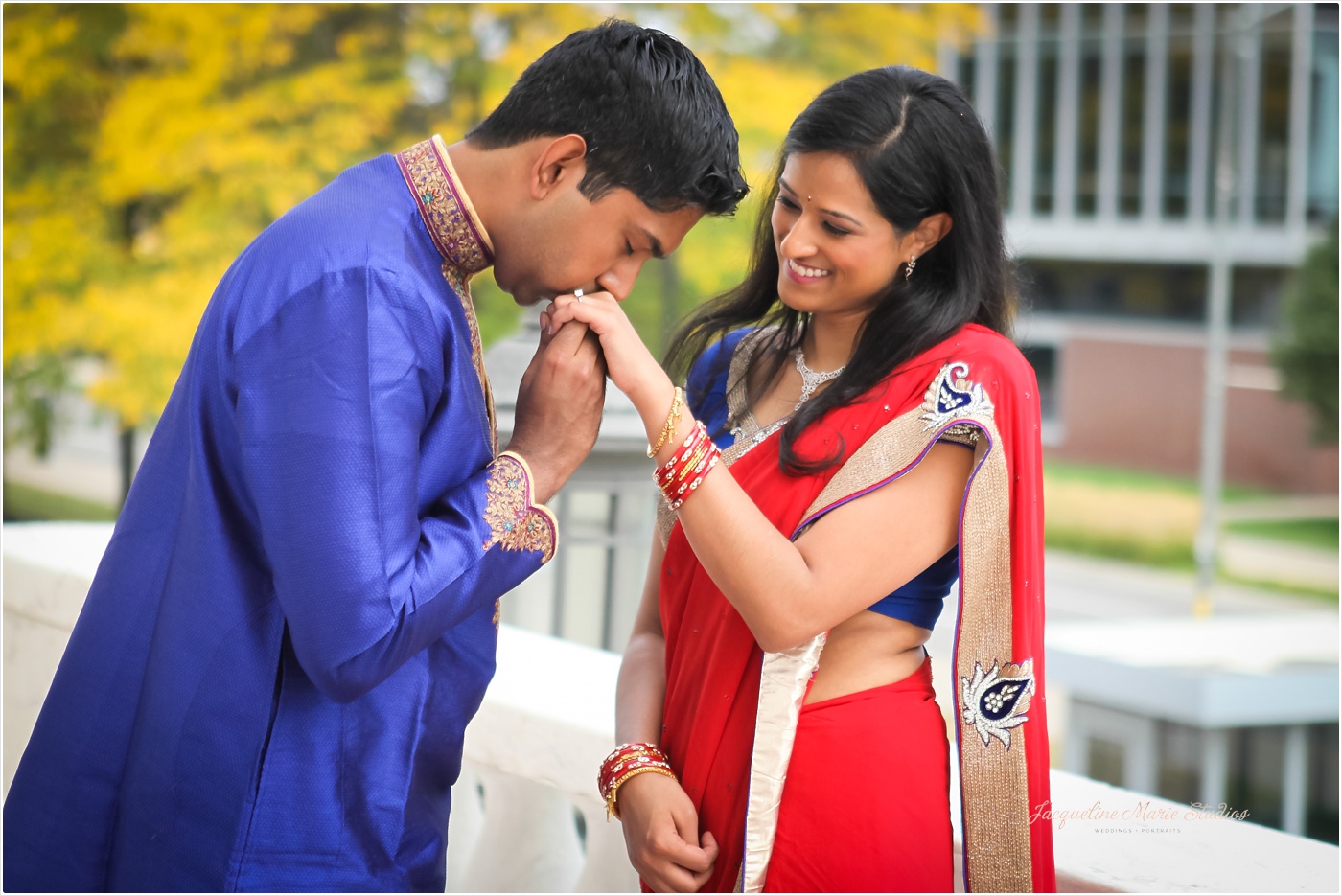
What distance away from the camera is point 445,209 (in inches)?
54.6

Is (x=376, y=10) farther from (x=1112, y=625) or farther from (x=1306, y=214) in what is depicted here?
(x=1306, y=214)

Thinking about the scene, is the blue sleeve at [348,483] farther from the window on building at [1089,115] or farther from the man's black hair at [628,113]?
the window on building at [1089,115]

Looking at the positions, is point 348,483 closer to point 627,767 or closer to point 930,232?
point 627,767

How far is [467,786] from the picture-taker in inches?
97.8

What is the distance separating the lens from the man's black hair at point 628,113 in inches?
54.5

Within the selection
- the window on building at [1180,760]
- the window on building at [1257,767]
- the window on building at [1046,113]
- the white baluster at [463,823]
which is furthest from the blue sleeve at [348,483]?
the window on building at [1046,113]

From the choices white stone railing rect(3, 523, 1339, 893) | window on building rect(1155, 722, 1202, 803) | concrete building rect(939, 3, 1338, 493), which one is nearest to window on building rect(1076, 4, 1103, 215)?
concrete building rect(939, 3, 1338, 493)

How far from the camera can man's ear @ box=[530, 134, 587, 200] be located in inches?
54.3

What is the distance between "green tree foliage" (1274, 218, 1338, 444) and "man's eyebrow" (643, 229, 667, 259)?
38.1 ft

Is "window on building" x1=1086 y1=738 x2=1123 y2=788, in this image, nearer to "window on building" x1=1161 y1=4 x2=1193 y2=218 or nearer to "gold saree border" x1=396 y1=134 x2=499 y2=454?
"gold saree border" x1=396 y1=134 x2=499 y2=454

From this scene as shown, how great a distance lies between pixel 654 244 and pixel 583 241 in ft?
0.30

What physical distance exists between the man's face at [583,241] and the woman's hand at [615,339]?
0.02 meters

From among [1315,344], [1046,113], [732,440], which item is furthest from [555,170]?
[1046,113]

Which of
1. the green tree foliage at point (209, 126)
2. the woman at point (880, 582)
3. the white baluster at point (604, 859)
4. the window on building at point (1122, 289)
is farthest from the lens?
the window on building at point (1122, 289)
